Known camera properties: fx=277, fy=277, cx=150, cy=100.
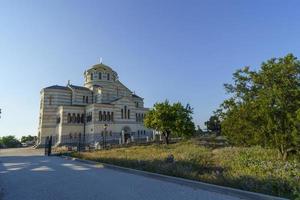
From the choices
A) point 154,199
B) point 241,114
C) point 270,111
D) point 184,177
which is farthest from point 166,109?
point 154,199

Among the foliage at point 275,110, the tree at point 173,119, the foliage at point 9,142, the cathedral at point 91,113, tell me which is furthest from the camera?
the foliage at point 9,142

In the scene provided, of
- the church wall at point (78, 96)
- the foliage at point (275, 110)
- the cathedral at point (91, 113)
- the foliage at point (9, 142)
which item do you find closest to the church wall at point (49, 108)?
the cathedral at point (91, 113)

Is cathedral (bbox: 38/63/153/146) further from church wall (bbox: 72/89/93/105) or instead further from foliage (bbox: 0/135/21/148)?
foliage (bbox: 0/135/21/148)

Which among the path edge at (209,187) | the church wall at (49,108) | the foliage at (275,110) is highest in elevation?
the church wall at (49,108)

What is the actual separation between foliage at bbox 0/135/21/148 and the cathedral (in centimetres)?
1838

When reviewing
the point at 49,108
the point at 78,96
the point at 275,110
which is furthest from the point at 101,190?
the point at 78,96

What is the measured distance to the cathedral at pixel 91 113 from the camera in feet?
171

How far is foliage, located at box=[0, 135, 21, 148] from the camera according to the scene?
69000 millimetres

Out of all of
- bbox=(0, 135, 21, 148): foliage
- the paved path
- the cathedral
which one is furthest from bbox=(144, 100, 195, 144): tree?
bbox=(0, 135, 21, 148): foliage

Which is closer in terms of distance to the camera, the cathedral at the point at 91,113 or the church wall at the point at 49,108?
the cathedral at the point at 91,113

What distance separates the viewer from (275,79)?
18031 mm

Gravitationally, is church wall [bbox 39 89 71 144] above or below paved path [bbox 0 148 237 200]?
above

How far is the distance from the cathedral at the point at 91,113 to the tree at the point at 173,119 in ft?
A: 32.7

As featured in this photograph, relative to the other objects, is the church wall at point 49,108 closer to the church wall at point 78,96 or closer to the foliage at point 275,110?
the church wall at point 78,96
